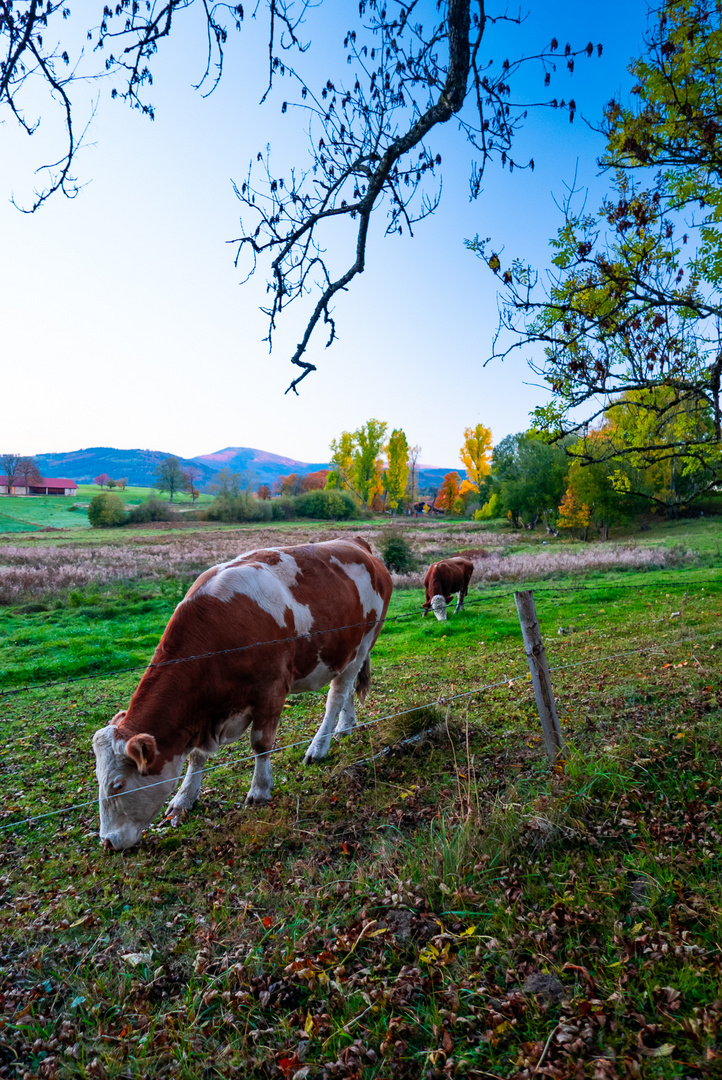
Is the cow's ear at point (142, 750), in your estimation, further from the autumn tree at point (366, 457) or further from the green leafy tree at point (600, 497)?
the autumn tree at point (366, 457)

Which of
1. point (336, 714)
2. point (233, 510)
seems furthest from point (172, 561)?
point (233, 510)

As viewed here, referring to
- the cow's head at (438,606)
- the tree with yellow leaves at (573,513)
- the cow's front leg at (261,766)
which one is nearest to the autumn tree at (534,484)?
the tree with yellow leaves at (573,513)

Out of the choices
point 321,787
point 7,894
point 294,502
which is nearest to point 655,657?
point 321,787

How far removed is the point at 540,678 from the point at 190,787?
11.2 ft

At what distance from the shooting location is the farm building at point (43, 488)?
8495 cm

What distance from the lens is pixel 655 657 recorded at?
780 cm

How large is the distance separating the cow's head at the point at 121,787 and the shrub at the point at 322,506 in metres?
63.5

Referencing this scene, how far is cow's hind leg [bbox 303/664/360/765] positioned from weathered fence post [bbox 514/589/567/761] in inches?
93.8

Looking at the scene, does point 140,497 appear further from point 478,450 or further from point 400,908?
point 400,908

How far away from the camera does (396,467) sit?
7469 centimetres

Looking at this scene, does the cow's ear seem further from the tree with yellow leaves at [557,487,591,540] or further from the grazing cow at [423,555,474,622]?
the tree with yellow leaves at [557,487,591,540]

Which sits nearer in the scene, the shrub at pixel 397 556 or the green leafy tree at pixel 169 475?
the shrub at pixel 397 556

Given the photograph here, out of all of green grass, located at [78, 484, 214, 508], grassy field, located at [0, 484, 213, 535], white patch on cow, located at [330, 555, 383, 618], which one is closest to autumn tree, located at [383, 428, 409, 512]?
green grass, located at [78, 484, 214, 508]

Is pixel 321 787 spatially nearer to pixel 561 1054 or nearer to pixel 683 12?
pixel 561 1054
